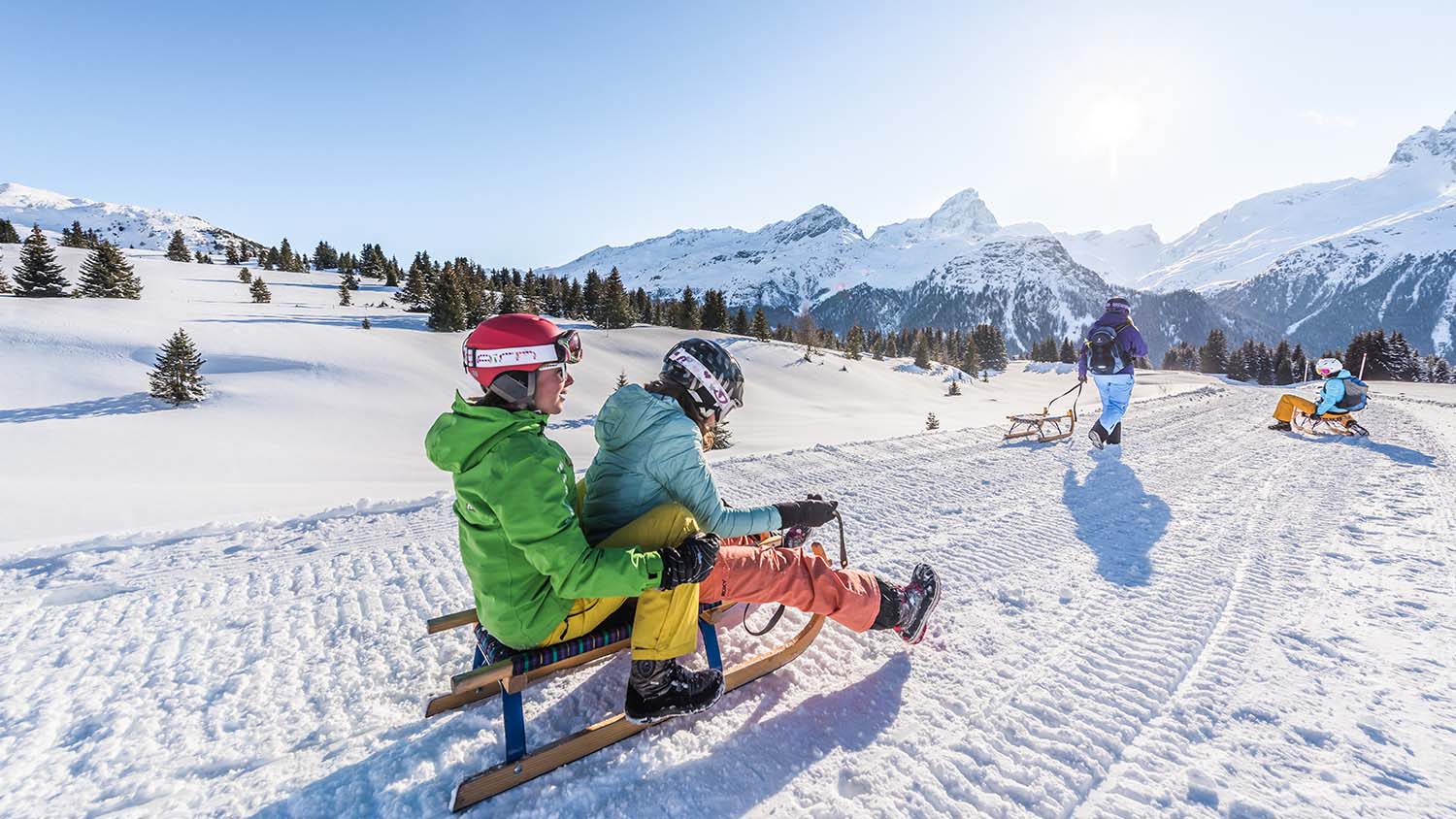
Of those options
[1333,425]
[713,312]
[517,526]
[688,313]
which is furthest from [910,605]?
[713,312]

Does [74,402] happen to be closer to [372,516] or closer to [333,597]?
[372,516]

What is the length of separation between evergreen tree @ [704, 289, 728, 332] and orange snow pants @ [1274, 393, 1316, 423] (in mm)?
36699

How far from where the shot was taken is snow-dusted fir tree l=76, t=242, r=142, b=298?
2117cm

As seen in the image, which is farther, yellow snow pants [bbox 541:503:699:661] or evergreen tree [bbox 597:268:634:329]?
evergreen tree [bbox 597:268:634:329]

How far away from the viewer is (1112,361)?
9.92m

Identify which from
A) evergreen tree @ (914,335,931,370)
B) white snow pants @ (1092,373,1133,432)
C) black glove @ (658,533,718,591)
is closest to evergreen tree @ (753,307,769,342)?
evergreen tree @ (914,335,931,370)

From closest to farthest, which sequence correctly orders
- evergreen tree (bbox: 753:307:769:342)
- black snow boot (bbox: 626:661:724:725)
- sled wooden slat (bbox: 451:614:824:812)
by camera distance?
sled wooden slat (bbox: 451:614:824:812) → black snow boot (bbox: 626:661:724:725) → evergreen tree (bbox: 753:307:769:342)

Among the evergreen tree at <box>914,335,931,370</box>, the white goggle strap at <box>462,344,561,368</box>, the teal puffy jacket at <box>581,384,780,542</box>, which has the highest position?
the white goggle strap at <box>462,344,561,368</box>

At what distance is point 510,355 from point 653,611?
1.38 meters

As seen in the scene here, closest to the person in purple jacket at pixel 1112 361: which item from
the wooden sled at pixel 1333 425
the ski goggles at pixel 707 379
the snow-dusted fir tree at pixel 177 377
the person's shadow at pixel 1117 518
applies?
the person's shadow at pixel 1117 518

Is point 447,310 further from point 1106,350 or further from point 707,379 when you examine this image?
point 707,379

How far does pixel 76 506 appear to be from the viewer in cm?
606

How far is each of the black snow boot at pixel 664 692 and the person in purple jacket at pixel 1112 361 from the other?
9236 millimetres

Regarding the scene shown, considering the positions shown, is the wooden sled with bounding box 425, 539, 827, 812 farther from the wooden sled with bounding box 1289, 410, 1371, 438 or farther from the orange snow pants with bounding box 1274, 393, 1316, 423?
the wooden sled with bounding box 1289, 410, 1371, 438
